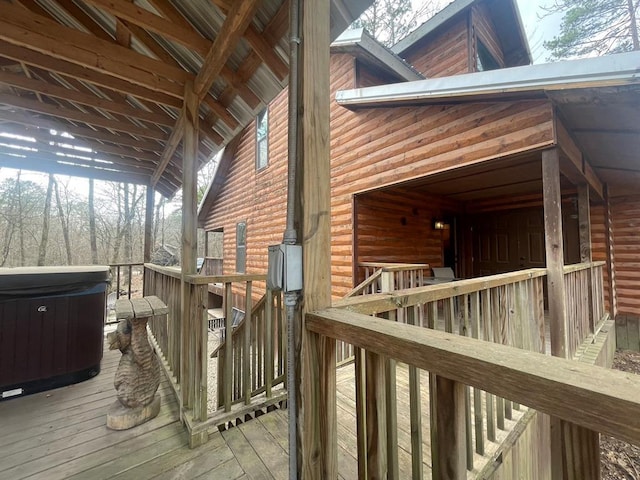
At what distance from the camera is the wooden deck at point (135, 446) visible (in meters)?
1.74

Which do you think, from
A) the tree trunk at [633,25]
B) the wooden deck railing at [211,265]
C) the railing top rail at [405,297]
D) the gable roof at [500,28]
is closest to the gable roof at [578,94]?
the railing top rail at [405,297]

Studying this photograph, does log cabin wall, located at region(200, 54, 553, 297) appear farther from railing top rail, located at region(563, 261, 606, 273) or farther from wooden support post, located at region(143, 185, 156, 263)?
wooden support post, located at region(143, 185, 156, 263)

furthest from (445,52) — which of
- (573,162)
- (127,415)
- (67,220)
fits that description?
(67,220)

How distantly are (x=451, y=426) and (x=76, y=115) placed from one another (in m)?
4.20

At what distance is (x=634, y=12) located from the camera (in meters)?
7.15

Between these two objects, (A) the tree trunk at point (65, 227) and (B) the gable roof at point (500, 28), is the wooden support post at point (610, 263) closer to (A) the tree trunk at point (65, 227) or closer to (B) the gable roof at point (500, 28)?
(B) the gable roof at point (500, 28)

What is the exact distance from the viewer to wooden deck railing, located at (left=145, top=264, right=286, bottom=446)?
83.4 inches

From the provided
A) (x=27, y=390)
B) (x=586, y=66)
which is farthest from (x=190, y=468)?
(x=586, y=66)

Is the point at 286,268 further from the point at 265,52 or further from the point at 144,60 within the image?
the point at 144,60

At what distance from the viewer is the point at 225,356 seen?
2256 mm

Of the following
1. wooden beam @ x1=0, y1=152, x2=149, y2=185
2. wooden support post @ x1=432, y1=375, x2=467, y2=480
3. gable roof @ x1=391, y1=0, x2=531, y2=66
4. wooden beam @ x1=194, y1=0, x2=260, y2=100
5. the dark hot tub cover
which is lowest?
wooden support post @ x1=432, y1=375, x2=467, y2=480

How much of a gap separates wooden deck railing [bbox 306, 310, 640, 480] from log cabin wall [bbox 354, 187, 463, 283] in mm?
3956

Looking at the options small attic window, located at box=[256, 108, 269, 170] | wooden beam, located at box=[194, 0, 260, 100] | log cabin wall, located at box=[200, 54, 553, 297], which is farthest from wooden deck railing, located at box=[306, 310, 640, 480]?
small attic window, located at box=[256, 108, 269, 170]

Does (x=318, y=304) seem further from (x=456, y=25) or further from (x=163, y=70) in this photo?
(x=456, y=25)
